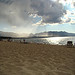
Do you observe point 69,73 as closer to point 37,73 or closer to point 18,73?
point 37,73

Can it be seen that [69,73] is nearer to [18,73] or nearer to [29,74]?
[29,74]

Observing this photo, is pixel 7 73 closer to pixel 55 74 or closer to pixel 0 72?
pixel 0 72

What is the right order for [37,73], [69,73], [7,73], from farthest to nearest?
[69,73] < [37,73] < [7,73]

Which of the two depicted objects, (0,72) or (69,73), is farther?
(69,73)

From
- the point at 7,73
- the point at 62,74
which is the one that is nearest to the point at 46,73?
the point at 62,74

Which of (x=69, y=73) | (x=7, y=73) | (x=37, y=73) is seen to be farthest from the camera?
(x=69, y=73)

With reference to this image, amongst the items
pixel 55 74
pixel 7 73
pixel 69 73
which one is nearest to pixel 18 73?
pixel 7 73

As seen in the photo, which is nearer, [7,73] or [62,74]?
[7,73]

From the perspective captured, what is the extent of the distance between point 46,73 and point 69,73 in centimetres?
107

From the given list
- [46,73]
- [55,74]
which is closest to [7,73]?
[46,73]

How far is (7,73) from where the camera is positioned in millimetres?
4555

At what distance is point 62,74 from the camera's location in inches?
198

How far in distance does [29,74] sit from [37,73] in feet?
1.19

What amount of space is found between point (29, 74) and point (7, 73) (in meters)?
0.85
